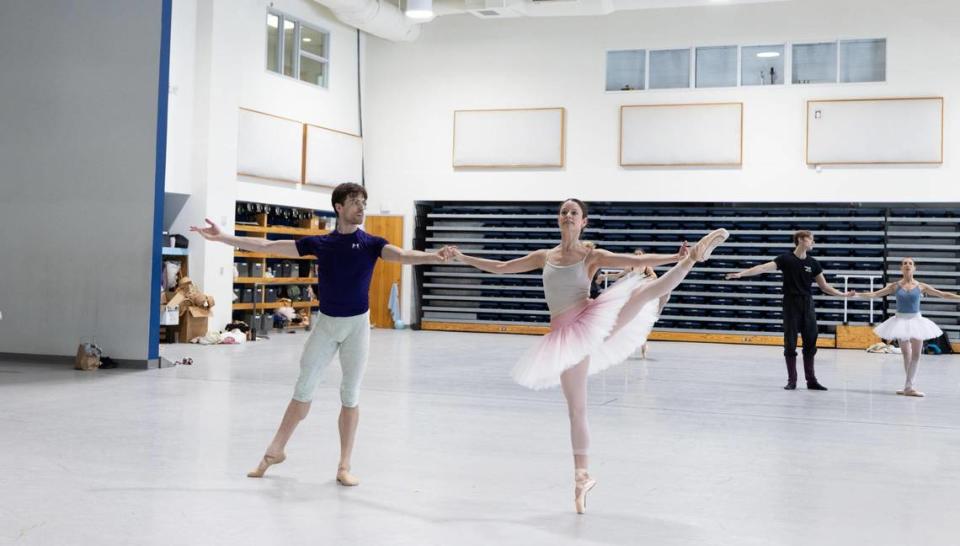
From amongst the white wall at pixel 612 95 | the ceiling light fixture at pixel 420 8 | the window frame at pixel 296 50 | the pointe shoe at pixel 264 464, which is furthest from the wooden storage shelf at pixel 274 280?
the pointe shoe at pixel 264 464

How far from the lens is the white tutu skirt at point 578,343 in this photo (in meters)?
5.20

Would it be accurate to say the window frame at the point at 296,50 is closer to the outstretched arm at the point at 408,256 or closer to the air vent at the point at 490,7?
the air vent at the point at 490,7

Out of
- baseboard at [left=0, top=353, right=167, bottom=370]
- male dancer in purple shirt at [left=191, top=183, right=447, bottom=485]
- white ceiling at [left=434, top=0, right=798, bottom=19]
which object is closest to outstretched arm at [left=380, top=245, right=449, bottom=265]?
male dancer in purple shirt at [left=191, top=183, right=447, bottom=485]

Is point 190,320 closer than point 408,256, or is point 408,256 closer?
point 408,256

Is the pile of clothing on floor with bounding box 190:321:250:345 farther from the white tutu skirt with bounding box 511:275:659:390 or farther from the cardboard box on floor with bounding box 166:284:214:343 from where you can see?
the white tutu skirt with bounding box 511:275:659:390

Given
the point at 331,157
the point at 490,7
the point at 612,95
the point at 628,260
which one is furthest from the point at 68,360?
the point at 612,95

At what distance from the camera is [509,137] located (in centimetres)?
2158

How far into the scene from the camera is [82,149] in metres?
12.0

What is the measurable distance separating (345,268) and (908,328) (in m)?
8.28

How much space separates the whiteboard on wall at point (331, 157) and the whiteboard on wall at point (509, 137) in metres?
2.41

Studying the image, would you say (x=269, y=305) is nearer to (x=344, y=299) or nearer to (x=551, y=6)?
(x=551, y=6)

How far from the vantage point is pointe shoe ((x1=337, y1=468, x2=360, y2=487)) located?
554 centimetres

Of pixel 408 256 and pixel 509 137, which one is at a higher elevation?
pixel 509 137

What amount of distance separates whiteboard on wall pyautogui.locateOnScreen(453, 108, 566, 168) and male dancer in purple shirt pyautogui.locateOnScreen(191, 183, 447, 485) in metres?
15.9
